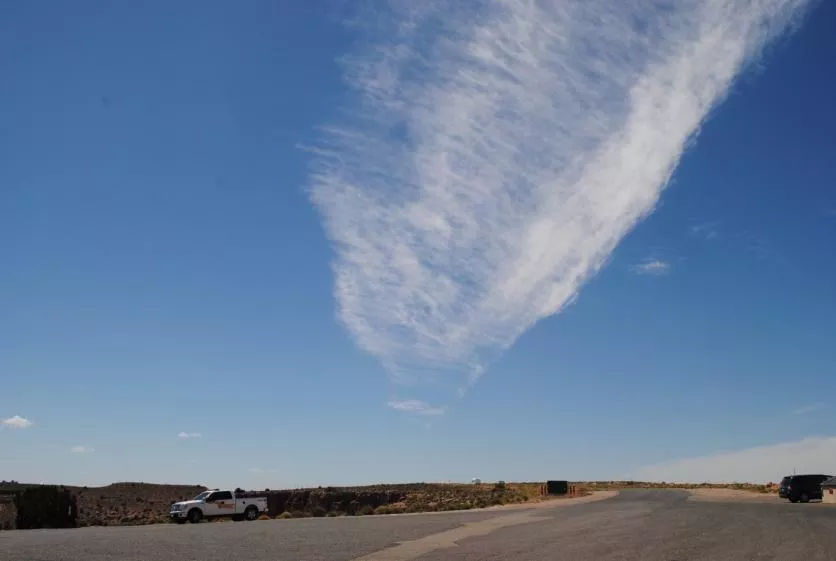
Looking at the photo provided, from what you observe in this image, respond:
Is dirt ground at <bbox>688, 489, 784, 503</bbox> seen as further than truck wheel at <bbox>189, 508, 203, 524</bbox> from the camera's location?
Yes

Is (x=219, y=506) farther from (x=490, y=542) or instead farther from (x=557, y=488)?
(x=557, y=488)

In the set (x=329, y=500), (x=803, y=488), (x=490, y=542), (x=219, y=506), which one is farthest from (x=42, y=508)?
(x=803, y=488)

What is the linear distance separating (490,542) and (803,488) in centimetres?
3808

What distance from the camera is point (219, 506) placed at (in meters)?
42.9

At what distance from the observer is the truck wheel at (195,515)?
137 ft

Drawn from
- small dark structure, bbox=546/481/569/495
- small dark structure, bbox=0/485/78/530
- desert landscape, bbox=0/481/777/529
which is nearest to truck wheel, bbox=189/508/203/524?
desert landscape, bbox=0/481/777/529

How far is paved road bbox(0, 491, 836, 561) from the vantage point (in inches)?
720

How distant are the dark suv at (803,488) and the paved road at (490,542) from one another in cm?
2114

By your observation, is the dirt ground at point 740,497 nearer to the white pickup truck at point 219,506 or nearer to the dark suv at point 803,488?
the dark suv at point 803,488

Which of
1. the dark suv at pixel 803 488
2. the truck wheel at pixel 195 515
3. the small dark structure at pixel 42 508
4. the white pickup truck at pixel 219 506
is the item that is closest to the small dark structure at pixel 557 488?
the dark suv at pixel 803 488

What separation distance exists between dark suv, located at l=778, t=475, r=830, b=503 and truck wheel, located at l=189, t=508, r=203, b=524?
126ft

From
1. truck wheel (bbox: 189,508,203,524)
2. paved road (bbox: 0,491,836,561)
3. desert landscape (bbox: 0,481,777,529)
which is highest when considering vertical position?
desert landscape (bbox: 0,481,777,529)

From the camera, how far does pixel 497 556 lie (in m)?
18.0

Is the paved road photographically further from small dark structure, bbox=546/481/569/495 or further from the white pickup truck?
small dark structure, bbox=546/481/569/495
